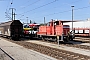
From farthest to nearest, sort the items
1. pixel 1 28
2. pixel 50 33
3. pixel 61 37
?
pixel 1 28 < pixel 50 33 < pixel 61 37

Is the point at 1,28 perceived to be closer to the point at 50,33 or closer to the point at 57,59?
the point at 50,33

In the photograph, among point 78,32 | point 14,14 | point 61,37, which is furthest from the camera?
point 14,14

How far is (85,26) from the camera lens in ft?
153

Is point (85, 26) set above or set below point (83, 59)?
above

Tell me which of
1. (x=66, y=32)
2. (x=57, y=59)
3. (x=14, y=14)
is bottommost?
(x=57, y=59)

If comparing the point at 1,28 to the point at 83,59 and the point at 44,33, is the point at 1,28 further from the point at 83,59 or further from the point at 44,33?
the point at 83,59

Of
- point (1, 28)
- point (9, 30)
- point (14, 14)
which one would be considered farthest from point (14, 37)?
point (14, 14)

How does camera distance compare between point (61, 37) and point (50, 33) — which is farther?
point (50, 33)

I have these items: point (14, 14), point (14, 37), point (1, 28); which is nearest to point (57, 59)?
point (14, 37)

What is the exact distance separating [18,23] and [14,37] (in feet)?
8.79

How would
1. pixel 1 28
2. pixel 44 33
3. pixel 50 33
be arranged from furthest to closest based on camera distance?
1. pixel 1 28
2. pixel 44 33
3. pixel 50 33

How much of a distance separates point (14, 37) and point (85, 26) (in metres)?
18.7

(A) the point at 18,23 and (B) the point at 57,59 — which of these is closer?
(B) the point at 57,59

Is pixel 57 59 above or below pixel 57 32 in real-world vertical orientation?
below
